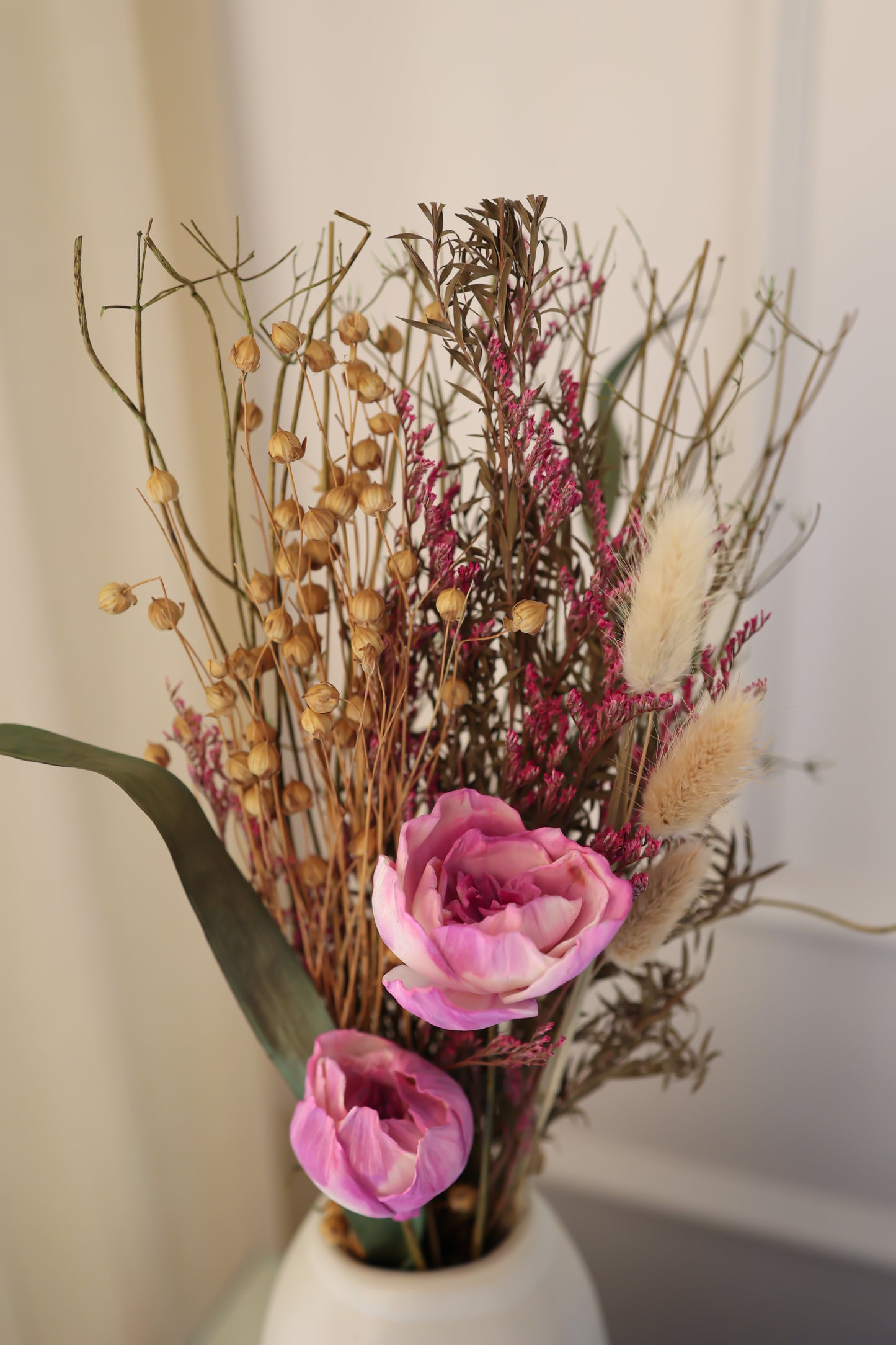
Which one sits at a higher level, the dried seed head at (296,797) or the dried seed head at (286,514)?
the dried seed head at (286,514)

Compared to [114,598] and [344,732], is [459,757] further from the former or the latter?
[114,598]

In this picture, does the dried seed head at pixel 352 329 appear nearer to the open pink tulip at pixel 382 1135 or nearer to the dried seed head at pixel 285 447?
the dried seed head at pixel 285 447

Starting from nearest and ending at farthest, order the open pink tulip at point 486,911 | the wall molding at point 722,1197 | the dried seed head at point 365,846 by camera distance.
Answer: the open pink tulip at point 486,911
the dried seed head at point 365,846
the wall molding at point 722,1197

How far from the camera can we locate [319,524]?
411mm

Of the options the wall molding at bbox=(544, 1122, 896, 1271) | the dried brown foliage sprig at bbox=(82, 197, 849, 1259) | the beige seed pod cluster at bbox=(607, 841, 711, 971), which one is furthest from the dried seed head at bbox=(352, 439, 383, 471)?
the wall molding at bbox=(544, 1122, 896, 1271)

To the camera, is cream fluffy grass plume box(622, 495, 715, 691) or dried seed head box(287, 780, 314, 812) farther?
dried seed head box(287, 780, 314, 812)

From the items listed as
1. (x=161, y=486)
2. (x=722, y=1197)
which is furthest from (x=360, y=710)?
(x=722, y=1197)

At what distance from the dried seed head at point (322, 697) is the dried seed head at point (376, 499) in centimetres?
8

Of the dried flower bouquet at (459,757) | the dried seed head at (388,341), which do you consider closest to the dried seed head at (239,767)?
the dried flower bouquet at (459,757)

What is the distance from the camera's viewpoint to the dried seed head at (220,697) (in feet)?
1.47

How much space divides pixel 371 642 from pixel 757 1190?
2.54 feet

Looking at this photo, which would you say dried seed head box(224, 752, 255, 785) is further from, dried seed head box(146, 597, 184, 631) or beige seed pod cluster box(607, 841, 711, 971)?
beige seed pod cluster box(607, 841, 711, 971)

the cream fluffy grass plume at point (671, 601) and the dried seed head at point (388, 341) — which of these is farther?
the dried seed head at point (388, 341)

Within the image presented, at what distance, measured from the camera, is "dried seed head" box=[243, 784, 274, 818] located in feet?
1.57
